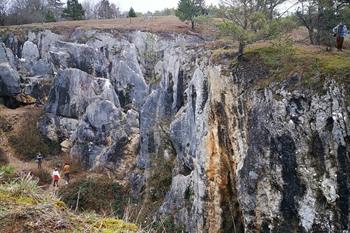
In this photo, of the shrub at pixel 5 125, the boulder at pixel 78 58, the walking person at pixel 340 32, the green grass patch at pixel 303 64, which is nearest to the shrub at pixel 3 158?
the shrub at pixel 5 125

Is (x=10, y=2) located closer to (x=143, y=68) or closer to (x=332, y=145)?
(x=143, y=68)

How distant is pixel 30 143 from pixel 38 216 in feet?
93.1

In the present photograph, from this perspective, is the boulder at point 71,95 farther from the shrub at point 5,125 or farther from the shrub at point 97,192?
the shrub at point 97,192

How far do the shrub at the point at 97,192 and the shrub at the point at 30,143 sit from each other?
6.31 meters

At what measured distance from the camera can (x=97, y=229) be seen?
12.2 ft

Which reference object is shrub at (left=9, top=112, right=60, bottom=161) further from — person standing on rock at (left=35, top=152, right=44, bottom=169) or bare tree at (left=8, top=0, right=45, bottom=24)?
bare tree at (left=8, top=0, right=45, bottom=24)

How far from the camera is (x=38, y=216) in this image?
3.70 metres

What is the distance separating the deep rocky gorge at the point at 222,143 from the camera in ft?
36.2

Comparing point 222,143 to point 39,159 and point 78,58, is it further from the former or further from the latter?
point 78,58

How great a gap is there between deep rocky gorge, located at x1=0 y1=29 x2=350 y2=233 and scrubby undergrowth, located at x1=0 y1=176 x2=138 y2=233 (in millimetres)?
8081

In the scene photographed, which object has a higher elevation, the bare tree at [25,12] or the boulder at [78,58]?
the bare tree at [25,12]

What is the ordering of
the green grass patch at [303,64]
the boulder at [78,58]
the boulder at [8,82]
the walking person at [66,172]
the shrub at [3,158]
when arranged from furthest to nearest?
1. the boulder at [78,58]
2. the boulder at [8,82]
3. the shrub at [3,158]
4. the walking person at [66,172]
5. the green grass patch at [303,64]

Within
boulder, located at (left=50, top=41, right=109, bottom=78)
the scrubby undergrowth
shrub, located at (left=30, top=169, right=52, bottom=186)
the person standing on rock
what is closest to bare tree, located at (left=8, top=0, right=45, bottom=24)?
boulder, located at (left=50, top=41, right=109, bottom=78)

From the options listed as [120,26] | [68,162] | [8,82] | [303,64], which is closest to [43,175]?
[68,162]
